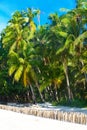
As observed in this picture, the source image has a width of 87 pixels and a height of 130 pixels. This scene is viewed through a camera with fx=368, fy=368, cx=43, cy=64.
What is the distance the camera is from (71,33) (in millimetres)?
40219

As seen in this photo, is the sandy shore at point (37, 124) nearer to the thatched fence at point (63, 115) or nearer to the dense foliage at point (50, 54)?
the thatched fence at point (63, 115)

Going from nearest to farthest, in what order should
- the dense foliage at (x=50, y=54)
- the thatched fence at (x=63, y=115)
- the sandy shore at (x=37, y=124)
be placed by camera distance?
the sandy shore at (x=37, y=124)
the thatched fence at (x=63, y=115)
the dense foliage at (x=50, y=54)

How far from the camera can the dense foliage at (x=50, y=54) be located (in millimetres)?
40062

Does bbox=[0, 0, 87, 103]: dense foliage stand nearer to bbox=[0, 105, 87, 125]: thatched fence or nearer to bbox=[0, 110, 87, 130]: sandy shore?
bbox=[0, 105, 87, 125]: thatched fence

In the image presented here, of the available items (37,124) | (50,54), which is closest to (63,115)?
(37,124)

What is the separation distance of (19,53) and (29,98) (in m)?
14.7

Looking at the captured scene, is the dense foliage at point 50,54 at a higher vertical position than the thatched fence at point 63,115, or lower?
higher

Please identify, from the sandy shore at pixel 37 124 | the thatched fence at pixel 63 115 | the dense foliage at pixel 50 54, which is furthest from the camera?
the dense foliage at pixel 50 54

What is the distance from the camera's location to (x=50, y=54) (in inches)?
1768

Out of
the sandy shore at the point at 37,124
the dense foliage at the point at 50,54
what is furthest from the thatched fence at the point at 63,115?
the dense foliage at the point at 50,54

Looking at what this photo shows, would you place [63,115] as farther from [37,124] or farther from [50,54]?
[50,54]

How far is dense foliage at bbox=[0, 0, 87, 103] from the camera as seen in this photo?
40.1m

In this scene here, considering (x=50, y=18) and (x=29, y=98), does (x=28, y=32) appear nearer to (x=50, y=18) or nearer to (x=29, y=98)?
(x=50, y=18)

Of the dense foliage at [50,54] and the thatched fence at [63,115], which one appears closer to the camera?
the thatched fence at [63,115]
